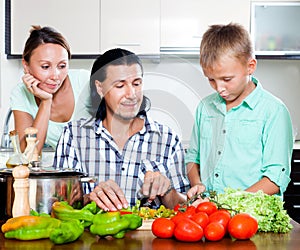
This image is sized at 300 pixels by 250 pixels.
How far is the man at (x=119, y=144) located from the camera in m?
2.01

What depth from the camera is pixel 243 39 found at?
210cm

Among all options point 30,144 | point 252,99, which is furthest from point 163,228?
point 252,99

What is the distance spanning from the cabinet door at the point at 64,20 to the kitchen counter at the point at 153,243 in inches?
103

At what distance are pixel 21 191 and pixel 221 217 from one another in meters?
0.48

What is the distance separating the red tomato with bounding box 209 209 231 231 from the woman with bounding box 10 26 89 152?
4.40 ft

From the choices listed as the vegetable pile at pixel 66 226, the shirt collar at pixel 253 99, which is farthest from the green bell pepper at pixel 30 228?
the shirt collar at pixel 253 99

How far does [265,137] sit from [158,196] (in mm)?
453

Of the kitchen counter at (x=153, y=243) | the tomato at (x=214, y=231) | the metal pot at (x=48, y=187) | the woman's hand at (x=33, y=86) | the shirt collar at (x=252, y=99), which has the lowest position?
the kitchen counter at (x=153, y=243)

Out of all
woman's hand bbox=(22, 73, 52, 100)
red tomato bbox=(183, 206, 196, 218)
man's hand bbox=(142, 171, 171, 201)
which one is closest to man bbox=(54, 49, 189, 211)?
man's hand bbox=(142, 171, 171, 201)

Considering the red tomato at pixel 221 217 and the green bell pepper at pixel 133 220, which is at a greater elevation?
the red tomato at pixel 221 217

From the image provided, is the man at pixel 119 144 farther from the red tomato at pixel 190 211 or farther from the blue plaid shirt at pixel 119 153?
the red tomato at pixel 190 211

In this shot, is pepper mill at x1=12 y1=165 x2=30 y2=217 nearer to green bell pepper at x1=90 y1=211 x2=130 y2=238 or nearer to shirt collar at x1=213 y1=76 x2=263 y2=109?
green bell pepper at x1=90 y1=211 x2=130 y2=238

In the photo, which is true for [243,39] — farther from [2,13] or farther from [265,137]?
[2,13]

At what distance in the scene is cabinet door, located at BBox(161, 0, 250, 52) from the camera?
3912 mm
